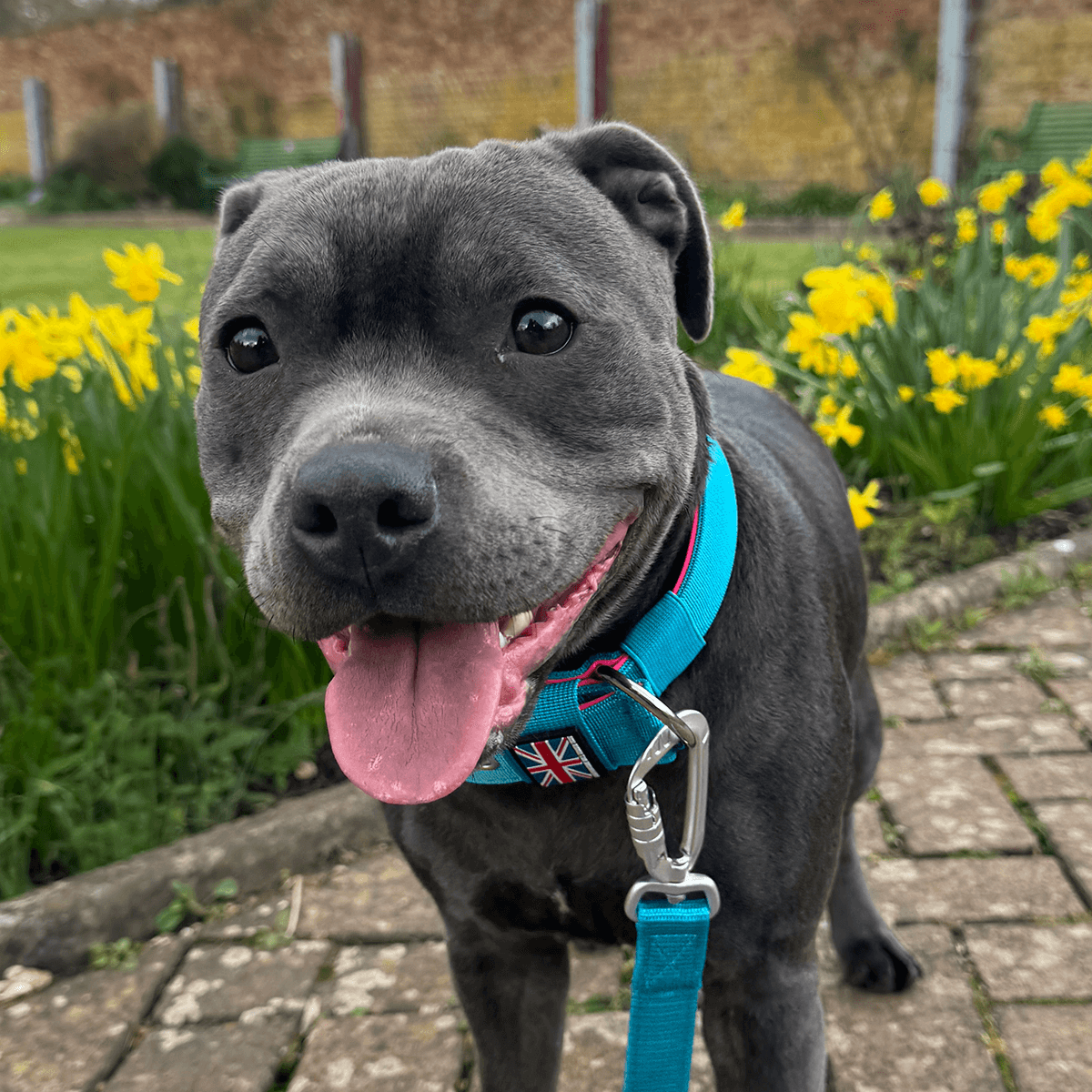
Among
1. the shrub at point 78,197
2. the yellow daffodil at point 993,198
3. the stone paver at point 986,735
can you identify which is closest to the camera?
the stone paver at point 986,735

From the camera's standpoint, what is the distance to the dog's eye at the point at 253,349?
5.19ft

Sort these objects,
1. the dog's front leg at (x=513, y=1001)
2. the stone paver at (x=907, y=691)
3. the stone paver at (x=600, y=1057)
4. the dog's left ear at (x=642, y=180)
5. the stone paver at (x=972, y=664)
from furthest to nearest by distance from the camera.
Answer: the stone paver at (x=972, y=664) → the stone paver at (x=907, y=691) → the stone paver at (x=600, y=1057) → the dog's front leg at (x=513, y=1001) → the dog's left ear at (x=642, y=180)

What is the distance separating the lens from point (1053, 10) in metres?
13.5

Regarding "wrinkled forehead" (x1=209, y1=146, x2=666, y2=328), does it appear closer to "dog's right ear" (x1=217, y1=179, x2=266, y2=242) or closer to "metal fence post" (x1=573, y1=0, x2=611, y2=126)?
"dog's right ear" (x1=217, y1=179, x2=266, y2=242)

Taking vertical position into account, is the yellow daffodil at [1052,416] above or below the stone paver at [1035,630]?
above

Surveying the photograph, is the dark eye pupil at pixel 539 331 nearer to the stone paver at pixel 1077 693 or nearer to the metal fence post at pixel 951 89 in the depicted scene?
the stone paver at pixel 1077 693

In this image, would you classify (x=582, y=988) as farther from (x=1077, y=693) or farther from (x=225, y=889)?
(x=1077, y=693)

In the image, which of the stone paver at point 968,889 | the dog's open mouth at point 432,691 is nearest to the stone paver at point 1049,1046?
the stone paver at point 968,889

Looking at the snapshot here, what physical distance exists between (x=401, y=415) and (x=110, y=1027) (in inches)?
68.2

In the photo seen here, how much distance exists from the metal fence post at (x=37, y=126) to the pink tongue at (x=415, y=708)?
85.9 ft

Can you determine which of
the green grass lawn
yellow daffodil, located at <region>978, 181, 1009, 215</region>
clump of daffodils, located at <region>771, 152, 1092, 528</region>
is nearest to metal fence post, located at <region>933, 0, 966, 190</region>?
yellow daffodil, located at <region>978, 181, 1009, 215</region>

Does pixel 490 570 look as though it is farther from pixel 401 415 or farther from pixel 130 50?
pixel 130 50

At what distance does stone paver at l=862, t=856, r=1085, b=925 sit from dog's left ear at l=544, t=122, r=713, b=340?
166cm

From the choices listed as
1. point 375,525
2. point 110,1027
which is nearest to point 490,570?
point 375,525
